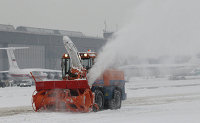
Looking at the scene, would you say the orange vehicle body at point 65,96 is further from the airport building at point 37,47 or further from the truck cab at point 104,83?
the airport building at point 37,47

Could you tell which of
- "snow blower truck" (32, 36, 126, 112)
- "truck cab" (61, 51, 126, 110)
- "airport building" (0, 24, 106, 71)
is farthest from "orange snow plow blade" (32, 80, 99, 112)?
"airport building" (0, 24, 106, 71)

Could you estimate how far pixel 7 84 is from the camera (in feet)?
214

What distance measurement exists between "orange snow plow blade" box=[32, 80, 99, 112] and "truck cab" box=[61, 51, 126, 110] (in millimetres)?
812

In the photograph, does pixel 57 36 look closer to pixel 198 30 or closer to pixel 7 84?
pixel 7 84

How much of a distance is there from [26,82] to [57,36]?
49467 millimetres

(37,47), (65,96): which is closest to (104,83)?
(65,96)

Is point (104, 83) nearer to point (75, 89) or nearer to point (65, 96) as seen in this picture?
point (75, 89)

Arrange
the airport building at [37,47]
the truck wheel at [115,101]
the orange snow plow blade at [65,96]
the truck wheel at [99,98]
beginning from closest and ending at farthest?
the orange snow plow blade at [65,96] < the truck wheel at [99,98] < the truck wheel at [115,101] < the airport building at [37,47]

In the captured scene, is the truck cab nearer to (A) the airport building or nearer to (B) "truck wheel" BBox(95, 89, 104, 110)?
(B) "truck wheel" BBox(95, 89, 104, 110)

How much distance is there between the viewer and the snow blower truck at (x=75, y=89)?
50.9 feet

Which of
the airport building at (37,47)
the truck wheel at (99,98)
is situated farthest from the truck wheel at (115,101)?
the airport building at (37,47)

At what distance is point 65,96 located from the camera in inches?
620

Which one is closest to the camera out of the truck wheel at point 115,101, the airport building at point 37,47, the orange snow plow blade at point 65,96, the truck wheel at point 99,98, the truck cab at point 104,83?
the orange snow plow blade at point 65,96

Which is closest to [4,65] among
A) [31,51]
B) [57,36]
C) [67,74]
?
[31,51]
